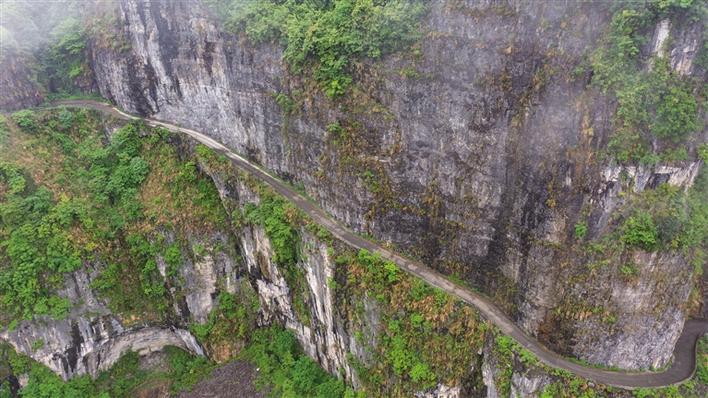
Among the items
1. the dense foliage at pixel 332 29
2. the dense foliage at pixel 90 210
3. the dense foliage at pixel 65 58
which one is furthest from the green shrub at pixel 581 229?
the dense foliage at pixel 65 58

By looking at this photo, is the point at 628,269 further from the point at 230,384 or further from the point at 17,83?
the point at 17,83

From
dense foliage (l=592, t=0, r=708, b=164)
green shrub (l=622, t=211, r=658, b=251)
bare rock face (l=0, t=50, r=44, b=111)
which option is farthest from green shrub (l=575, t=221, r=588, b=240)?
bare rock face (l=0, t=50, r=44, b=111)

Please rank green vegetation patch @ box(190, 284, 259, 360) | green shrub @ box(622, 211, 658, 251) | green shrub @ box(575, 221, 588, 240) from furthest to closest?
green vegetation patch @ box(190, 284, 259, 360), green shrub @ box(575, 221, 588, 240), green shrub @ box(622, 211, 658, 251)

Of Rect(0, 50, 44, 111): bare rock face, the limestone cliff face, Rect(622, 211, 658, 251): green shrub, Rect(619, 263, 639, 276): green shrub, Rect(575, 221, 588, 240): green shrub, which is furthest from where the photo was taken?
Rect(0, 50, 44, 111): bare rock face

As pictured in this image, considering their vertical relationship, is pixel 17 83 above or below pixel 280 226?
above

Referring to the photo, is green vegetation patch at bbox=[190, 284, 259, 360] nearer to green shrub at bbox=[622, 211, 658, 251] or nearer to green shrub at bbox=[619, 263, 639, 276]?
green shrub at bbox=[619, 263, 639, 276]

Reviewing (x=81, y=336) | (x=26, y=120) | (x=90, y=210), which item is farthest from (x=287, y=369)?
(x=26, y=120)
